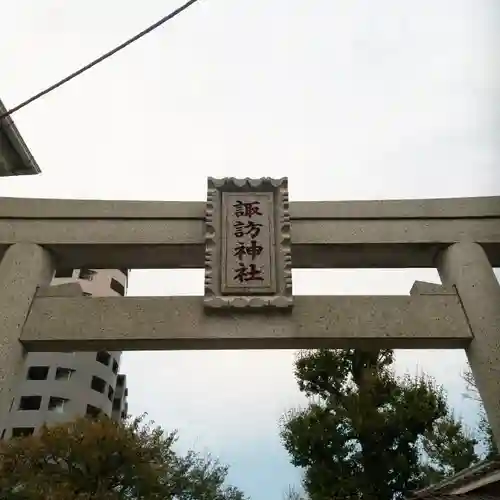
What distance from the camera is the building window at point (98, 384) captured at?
82.1 ft

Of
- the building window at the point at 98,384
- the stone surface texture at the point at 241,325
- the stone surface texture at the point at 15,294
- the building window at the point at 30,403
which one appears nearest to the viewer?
the stone surface texture at the point at 15,294

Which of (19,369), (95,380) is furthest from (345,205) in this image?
(95,380)

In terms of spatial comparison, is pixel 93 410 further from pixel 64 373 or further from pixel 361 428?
pixel 361 428

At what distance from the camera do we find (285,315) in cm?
502

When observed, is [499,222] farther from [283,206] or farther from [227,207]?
[227,207]

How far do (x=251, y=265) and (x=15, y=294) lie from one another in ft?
8.26

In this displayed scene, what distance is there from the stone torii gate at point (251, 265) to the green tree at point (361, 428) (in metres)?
9.02

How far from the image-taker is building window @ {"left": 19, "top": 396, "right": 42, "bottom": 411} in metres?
23.1

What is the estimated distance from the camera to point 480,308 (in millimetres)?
5039

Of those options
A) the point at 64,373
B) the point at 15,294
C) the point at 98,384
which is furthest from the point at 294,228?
the point at 98,384

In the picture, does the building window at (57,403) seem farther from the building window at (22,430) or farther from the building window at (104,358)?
the building window at (104,358)

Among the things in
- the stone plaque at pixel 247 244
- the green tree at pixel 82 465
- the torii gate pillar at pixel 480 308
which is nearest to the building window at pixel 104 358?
the green tree at pixel 82 465

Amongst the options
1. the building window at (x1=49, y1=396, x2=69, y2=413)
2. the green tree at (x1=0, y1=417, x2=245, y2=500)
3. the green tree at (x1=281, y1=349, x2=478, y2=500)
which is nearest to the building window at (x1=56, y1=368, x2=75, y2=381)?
the building window at (x1=49, y1=396, x2=69, y2=413)

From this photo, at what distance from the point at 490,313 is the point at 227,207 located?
10.0 ft
